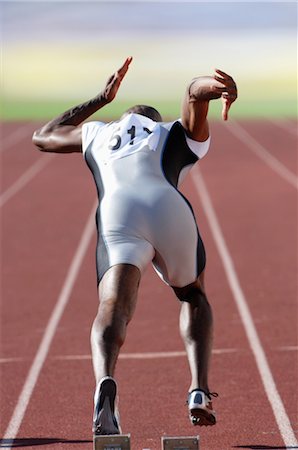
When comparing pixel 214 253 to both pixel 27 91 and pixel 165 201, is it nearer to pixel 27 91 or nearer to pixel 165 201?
pixel 165 201

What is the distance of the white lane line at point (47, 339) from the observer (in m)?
7.50

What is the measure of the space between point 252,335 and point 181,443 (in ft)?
17.0

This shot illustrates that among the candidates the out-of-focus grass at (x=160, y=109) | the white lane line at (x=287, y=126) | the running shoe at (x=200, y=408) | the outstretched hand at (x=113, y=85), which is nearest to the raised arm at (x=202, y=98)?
the outstretched hand at (x=113, y=85)

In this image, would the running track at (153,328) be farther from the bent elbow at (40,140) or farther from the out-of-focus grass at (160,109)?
the out-of-focus grass at (160,109)

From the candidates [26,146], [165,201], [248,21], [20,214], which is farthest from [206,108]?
[248,21]

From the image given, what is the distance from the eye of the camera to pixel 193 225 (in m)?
5.21

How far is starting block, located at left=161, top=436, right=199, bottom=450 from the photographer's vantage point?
4.75 m

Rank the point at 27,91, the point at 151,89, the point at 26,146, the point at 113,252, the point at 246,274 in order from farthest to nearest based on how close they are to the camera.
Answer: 1. the point at 27,91
2. the point at 151,89
3. the point at 26,146
4. the point at 246,274
5. the point at 113,252

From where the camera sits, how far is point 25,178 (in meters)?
22.9

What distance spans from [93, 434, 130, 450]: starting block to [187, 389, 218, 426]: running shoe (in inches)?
22.6

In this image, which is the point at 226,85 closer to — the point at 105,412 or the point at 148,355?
the point at 105,412

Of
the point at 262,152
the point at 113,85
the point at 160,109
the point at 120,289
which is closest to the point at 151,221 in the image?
the point at 120,289

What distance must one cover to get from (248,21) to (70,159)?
33138 millimetres

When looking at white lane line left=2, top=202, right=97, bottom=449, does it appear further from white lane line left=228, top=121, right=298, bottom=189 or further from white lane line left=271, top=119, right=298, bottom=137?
white lane line left=271, top=119, right=298, bottom=137
